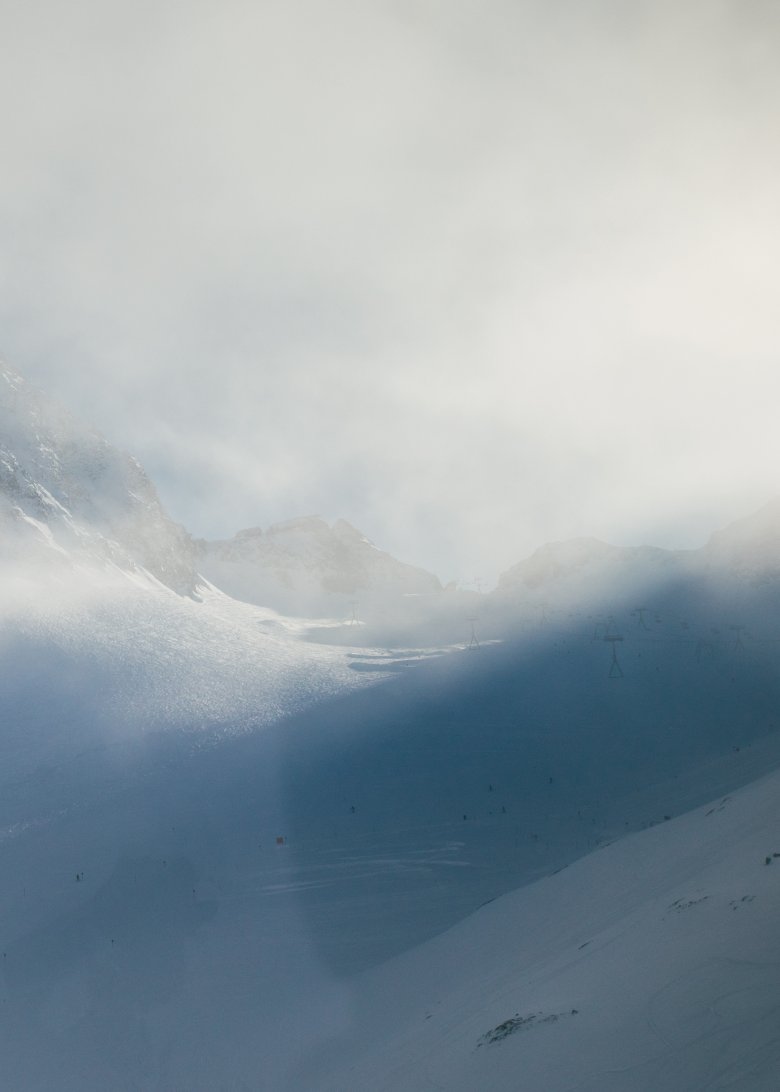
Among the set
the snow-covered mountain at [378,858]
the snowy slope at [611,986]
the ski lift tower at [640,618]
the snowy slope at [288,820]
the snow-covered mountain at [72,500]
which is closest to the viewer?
the snowy slope at [611,986]

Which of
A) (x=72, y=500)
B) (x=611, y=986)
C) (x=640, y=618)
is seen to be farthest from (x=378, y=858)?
(x=72, y=500)

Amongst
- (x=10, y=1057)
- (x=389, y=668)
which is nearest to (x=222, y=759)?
(x=10, y=1057)

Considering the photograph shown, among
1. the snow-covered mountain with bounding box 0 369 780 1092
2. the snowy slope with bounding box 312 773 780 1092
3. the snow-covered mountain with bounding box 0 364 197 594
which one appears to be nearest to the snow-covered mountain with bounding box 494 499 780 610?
the snow-covered mountain with bounding box 0 369 780 1092

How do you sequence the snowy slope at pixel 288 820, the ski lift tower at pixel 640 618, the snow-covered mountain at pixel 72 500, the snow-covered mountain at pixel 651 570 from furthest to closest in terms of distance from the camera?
the snow-covered mountain at pixel 651 570 → the snow-covered mountain at pixel 72 500 → the ski lift tower at pixel 640 618 → the snowy slope at pixel 288 820

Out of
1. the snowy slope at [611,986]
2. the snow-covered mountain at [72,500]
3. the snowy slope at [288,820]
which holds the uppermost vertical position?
the snowy slope at [611,986]

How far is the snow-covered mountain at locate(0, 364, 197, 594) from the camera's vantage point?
111m

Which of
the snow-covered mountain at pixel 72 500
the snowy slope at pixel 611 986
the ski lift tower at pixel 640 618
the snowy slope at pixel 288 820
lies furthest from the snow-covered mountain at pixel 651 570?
the snowy slope at pixel 611 986

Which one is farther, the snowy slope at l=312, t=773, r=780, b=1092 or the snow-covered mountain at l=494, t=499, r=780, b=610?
the snow-covered mountain at l=494, t=499, r=780, b=610

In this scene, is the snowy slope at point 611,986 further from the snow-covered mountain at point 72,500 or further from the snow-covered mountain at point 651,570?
the snow-covered mountain at point 651,570

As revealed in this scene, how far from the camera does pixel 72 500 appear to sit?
132000mm

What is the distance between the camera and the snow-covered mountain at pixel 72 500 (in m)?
111

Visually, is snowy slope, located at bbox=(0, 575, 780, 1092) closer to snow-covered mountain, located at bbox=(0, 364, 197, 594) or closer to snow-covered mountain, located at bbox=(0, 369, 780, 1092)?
snow-covered mountain, located at bbox=(0, 369, 780, 1092)

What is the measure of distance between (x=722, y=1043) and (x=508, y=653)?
76.6m

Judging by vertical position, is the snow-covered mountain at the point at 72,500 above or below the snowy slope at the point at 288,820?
below
